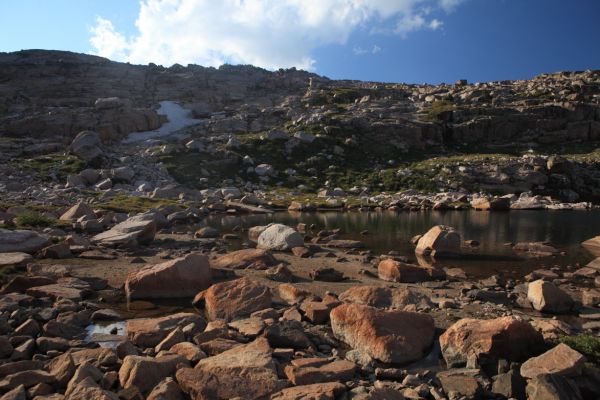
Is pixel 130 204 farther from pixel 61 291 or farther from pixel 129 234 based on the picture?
pixel 61 291

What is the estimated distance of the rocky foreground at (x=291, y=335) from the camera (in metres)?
7.85

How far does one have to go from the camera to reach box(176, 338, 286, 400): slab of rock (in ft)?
24.9

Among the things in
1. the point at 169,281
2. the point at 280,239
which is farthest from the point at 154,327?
the point at 280,239

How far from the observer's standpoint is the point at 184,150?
262ft

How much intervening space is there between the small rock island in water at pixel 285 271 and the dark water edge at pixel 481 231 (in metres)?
0.28

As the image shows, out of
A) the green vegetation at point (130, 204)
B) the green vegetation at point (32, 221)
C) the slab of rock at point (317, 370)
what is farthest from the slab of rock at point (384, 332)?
the green vegetation at point (130, 204)

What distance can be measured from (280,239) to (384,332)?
1575 cm

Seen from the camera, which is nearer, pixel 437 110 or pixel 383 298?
pixel 383 298

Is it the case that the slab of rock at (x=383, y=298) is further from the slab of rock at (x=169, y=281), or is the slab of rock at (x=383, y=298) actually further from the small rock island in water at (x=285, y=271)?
the slab of rock at (x=169, y=281)

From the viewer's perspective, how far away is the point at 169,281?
14.9 meters

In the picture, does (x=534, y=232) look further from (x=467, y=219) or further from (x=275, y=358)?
(x=275, y=358)

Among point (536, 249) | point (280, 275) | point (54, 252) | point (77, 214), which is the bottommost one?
point (536, 249)

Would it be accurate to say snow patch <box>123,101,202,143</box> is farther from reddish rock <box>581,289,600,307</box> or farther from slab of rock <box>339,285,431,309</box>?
reddish rock <box>581,289,600,307</box>

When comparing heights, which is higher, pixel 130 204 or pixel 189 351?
pixel 189 351
